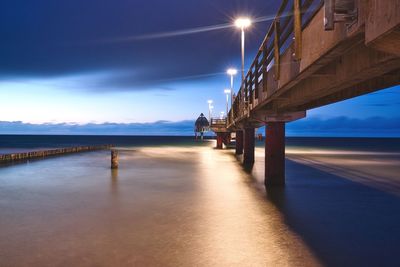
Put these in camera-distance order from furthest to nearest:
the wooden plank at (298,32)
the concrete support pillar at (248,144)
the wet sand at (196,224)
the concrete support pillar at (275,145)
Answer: the concrete support pillar at (248,144)
the concrete support pillar at (275,145)
the wet sand at (196,224)
the wooden plank at (298,32)

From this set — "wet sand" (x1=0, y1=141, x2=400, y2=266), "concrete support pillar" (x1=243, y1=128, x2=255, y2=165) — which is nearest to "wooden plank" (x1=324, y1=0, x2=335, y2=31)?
"wet sand" (x1=0, y1=141, x2=400, y2=266)

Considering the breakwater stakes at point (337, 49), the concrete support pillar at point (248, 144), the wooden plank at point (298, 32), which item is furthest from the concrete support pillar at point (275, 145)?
the concrete support pillar at point (248, 144)

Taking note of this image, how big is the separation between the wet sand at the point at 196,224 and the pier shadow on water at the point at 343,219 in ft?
0.12

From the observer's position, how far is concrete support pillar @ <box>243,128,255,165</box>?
33.2 meters

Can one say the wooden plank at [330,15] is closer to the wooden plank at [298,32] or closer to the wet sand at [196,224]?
the wooden plank at [298,32]

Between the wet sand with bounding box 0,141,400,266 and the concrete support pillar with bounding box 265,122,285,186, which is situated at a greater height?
the concrete support pillar with bounding box 265,122,285,186

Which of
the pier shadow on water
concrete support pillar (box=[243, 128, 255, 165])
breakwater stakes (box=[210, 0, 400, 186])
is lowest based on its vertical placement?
the pier shadow on water

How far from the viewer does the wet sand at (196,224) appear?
920 cm

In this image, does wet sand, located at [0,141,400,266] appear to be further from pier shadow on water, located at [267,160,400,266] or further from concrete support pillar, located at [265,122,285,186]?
concrete support pillar, located at [265,122,285,186]

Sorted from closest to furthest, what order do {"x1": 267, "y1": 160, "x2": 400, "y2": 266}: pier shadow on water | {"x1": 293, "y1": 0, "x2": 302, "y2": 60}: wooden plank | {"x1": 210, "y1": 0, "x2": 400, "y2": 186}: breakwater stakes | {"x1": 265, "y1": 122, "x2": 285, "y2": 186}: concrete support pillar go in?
{"x1": 210, "y1": 0, "x2": 400, "y2": 186}: breakwater stakes < {"x1": 293, "y1": 0, "x2": 302, "y2": 60}: wooden plank < {"x1": 267, "y1": 160, "x2": 400, "y2": 266}: pier shadow on water < {"x1": 265, "y1": 122, "x2": 285, "y2": 186}: concrete support pillar

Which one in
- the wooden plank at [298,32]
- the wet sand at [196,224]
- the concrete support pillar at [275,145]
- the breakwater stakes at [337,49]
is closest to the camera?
the breakwater stakes at [337,49]

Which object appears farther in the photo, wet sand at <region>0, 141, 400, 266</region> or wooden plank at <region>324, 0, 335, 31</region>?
wet sand at <region>0, 141, 400, 266</region>

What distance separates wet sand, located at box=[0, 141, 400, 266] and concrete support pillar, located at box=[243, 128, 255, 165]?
10.4 m

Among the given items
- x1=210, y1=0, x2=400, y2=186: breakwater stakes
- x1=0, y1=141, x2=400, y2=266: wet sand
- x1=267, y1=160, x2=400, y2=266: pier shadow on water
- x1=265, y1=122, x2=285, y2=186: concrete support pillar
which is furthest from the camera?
x1=265, y1=122, x2=285, y2=186: concrete support pillar
